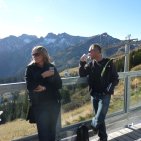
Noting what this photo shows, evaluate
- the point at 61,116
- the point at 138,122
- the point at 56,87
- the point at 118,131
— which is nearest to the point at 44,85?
the point at 56,87

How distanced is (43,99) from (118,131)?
2874 millimetres

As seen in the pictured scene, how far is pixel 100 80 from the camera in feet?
20.1

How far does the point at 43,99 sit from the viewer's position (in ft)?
17.2

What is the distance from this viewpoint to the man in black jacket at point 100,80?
20.1ft

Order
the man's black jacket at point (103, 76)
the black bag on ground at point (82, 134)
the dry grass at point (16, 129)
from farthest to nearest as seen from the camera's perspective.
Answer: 1. the black bag on ground at point (82, 134)
2. the man's black jacket at point (103, 76)
3. the dry grass at point (16, 129)

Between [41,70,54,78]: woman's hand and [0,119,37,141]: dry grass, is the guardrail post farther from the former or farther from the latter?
[41,70,54,78]: woman's hand

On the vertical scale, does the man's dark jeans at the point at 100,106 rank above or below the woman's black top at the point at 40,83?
below

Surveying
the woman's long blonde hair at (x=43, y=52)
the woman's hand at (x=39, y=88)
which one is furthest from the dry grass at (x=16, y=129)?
the woman's long blonde hair at (x=43, y=52)

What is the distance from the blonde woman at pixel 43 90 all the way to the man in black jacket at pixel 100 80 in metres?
1.02

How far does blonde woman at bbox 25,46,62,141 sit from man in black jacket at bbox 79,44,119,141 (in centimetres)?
102

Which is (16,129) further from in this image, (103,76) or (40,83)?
(103,76)

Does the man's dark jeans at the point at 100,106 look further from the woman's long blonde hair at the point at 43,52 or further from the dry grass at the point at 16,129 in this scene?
the woman's long blonde hair at the point at 43,52

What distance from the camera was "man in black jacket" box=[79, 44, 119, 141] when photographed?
241 inches

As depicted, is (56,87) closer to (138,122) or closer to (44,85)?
(44,85)
